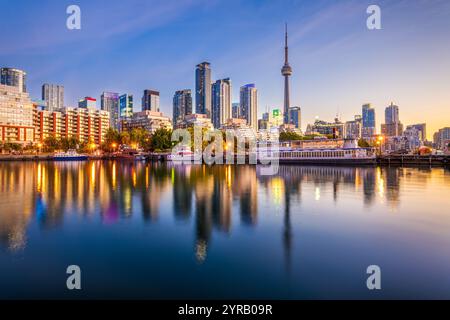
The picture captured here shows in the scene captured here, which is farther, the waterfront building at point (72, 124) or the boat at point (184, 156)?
the waterfront building at point (72, 124)

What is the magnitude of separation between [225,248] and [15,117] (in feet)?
540

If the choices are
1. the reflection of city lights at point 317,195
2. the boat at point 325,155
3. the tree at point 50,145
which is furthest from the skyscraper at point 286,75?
the reflection of city lights at point 317,195

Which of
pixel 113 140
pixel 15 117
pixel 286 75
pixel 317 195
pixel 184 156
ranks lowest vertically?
pixel 317 195

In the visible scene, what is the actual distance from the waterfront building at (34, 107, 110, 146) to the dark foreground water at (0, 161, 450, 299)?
164 metres

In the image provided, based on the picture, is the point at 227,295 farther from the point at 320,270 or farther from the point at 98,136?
the point at 98,136

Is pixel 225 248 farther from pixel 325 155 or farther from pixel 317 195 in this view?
pixel 325 155

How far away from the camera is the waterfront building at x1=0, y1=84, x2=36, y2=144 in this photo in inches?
5404

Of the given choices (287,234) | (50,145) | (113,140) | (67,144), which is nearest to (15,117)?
(50,145)

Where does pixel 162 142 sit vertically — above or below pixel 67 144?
below

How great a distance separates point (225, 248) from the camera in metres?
12.7

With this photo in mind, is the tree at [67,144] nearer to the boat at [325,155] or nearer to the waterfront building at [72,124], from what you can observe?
the waterfront building at [72,124]

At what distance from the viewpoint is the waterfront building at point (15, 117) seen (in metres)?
137

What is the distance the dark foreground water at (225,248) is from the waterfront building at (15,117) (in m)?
142
